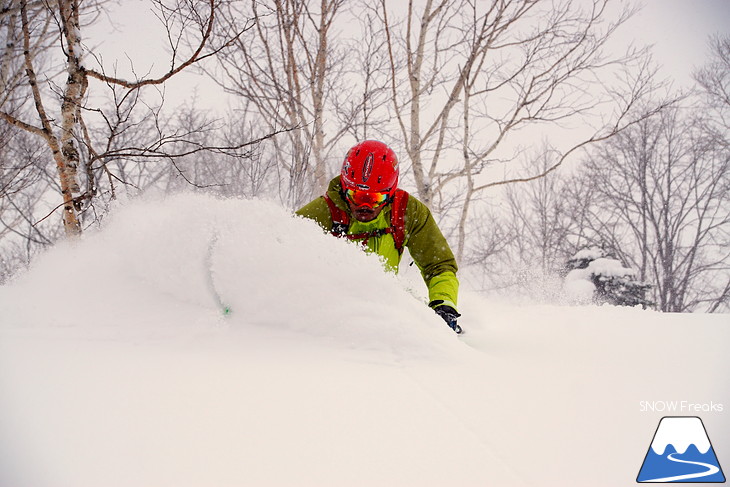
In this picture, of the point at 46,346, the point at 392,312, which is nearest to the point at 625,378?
the point at 392,312

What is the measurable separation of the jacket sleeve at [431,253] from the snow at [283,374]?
0.57m

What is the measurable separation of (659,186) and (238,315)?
69.9 ft


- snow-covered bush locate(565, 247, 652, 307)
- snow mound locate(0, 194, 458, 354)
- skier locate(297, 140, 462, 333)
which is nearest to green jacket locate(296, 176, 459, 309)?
skier locate(297, 140, 462, 333)

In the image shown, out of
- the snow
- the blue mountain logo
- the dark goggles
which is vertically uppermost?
the dark goggles

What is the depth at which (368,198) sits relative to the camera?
117 inches

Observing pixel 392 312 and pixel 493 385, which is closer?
pixel 493 385

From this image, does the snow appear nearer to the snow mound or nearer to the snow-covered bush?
the snow mound

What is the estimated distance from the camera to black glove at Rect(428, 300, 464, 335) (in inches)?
99.0

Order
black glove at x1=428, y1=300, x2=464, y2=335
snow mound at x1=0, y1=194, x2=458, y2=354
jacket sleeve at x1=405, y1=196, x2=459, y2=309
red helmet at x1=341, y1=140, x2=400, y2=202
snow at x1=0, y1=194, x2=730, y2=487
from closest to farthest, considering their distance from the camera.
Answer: snow at x1=0, y1=194, x2=730, y2=487 < snow mound at x1=0, y1=194, x2=458, y2=354 < black glove at x1=428, y1=300, x2=464, y2=335 < jacket sleeve at x1=405, y1=196, x2=459, y2=309 < red helmet at x1=341, y1=140, x2=400, y2=202

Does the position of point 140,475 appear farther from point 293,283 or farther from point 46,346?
point 293,283

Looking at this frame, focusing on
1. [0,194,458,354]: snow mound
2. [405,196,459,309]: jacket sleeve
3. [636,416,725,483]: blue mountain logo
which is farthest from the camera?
[405,196,459,309]: jacket sleeve

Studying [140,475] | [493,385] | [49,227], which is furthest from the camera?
[49,227]

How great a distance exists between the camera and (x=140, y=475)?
2.71 ft

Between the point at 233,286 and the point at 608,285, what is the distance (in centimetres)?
1450
